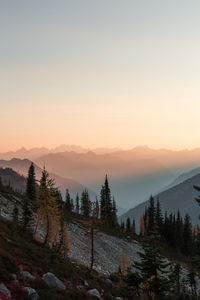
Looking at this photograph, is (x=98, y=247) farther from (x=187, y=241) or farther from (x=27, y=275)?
(x=187, y=241)

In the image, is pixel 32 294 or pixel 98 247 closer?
pixel 32 294

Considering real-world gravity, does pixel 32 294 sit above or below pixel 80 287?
above

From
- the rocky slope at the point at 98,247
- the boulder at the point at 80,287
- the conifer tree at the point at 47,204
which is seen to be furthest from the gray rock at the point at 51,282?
the rocky slope at the point at 98,247

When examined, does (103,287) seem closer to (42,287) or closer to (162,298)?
(162,298)

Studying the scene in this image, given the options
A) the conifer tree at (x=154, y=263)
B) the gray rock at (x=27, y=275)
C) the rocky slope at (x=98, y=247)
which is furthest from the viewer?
the rocky slope at (x=98, y=247)

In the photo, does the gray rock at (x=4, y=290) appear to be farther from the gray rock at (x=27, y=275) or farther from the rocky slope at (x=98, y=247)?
the rocky slope at (x=98, y=247)

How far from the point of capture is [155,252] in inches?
1041

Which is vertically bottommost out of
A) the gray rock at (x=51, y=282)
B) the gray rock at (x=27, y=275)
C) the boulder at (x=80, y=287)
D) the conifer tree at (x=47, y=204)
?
the boulder at (x=80, y=287)

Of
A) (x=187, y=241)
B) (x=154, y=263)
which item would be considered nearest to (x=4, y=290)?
(x=154, y=263)

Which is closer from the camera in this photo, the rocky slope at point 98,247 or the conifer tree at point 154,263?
the conifer tree at point 154,263

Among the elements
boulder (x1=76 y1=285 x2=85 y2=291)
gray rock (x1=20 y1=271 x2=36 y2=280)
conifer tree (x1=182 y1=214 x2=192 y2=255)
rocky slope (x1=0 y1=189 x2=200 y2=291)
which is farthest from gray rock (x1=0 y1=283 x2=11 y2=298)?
conifer tree (x1=182 y1=214 x2=192 y2=255)

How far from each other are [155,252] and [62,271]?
11.4 m

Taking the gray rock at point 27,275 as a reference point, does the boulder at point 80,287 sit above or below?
below

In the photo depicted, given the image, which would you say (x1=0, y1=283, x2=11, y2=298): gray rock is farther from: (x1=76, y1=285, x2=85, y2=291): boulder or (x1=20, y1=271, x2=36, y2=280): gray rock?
(x1=76, y1=285, x2=85, y2=291): boulder
